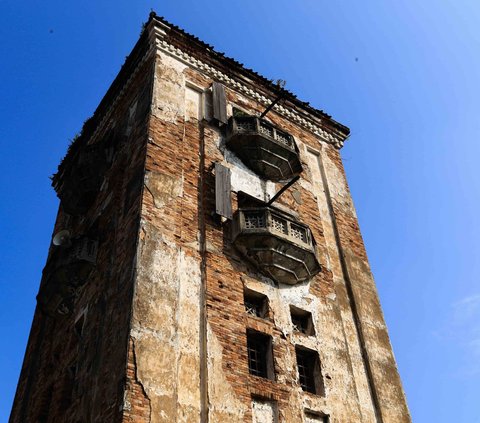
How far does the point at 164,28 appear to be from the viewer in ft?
69.7

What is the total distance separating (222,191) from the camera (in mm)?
17391

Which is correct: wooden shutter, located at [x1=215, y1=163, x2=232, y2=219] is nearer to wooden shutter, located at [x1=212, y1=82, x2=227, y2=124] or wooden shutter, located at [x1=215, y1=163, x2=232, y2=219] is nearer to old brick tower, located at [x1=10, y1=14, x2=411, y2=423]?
old brick tower, located at [x1=10, y1=14, x2=411, y2=423]

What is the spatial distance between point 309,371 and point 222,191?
5811mm

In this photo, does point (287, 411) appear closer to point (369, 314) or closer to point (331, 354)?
point (331, 354)

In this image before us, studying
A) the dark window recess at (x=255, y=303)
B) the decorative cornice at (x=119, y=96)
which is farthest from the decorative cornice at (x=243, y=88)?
the dark window recess at (x=255, y=303)

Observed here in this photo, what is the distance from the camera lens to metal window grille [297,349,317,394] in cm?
1538

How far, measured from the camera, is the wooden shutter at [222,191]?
1683 cm

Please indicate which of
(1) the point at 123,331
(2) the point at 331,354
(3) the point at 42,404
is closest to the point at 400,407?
(2) the point at 331,354

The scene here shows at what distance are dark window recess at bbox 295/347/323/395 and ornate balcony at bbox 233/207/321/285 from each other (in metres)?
2.12

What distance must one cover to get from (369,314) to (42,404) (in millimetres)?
10266

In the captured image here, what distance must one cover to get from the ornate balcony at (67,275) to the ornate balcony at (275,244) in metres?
4.37

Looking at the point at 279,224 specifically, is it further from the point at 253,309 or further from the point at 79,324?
the point at 79,324

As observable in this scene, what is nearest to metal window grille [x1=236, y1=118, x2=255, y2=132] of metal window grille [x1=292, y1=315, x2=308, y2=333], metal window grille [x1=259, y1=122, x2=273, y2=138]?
metal window grille [x1=259, y1=122, x2=273, y2=138]

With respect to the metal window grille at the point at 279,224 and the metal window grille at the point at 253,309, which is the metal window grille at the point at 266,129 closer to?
the metal window grille at the point at 279,224
